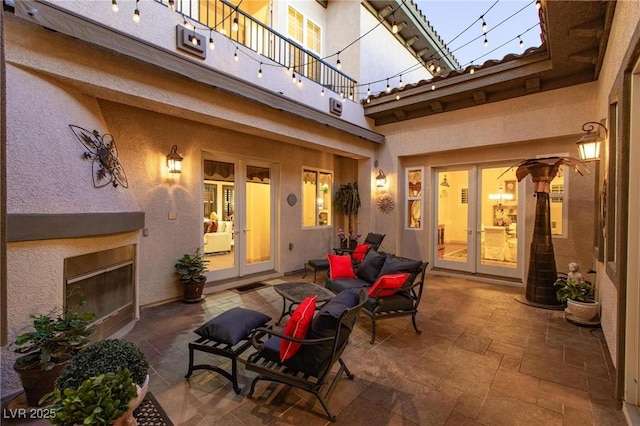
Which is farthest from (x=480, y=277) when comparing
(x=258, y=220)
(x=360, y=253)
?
(x=258, y=220)

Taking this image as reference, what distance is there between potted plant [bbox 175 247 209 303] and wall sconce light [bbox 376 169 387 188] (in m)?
4.51

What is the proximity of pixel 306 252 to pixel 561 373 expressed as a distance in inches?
201

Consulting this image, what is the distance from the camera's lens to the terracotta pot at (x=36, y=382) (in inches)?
82.4

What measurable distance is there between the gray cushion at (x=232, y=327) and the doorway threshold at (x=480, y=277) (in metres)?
5.08

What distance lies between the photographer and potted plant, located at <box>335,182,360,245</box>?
734cm

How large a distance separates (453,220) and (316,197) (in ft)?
11.1

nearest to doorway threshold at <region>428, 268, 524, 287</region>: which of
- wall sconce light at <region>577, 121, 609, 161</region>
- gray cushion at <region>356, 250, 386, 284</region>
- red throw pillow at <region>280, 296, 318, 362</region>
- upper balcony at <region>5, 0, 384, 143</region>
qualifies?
gray cushion at <region>356, 250, 386, 284</region>

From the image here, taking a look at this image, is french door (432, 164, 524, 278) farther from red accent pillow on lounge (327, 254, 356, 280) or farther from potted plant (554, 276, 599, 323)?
red accent pillow on lounge (327, 254, 356, 280)

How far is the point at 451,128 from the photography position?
6098mm

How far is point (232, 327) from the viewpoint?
99.3 inches

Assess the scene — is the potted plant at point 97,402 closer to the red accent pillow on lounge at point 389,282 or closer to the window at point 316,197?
the red accent pillow on lounge at point 389,282

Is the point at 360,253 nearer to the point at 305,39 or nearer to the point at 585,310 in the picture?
the point at 585,310

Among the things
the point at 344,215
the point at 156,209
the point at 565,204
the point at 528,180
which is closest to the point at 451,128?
the point at 528,180

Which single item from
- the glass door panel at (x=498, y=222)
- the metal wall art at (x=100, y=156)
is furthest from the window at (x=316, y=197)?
the metal wall art at (x=100, y=156)
